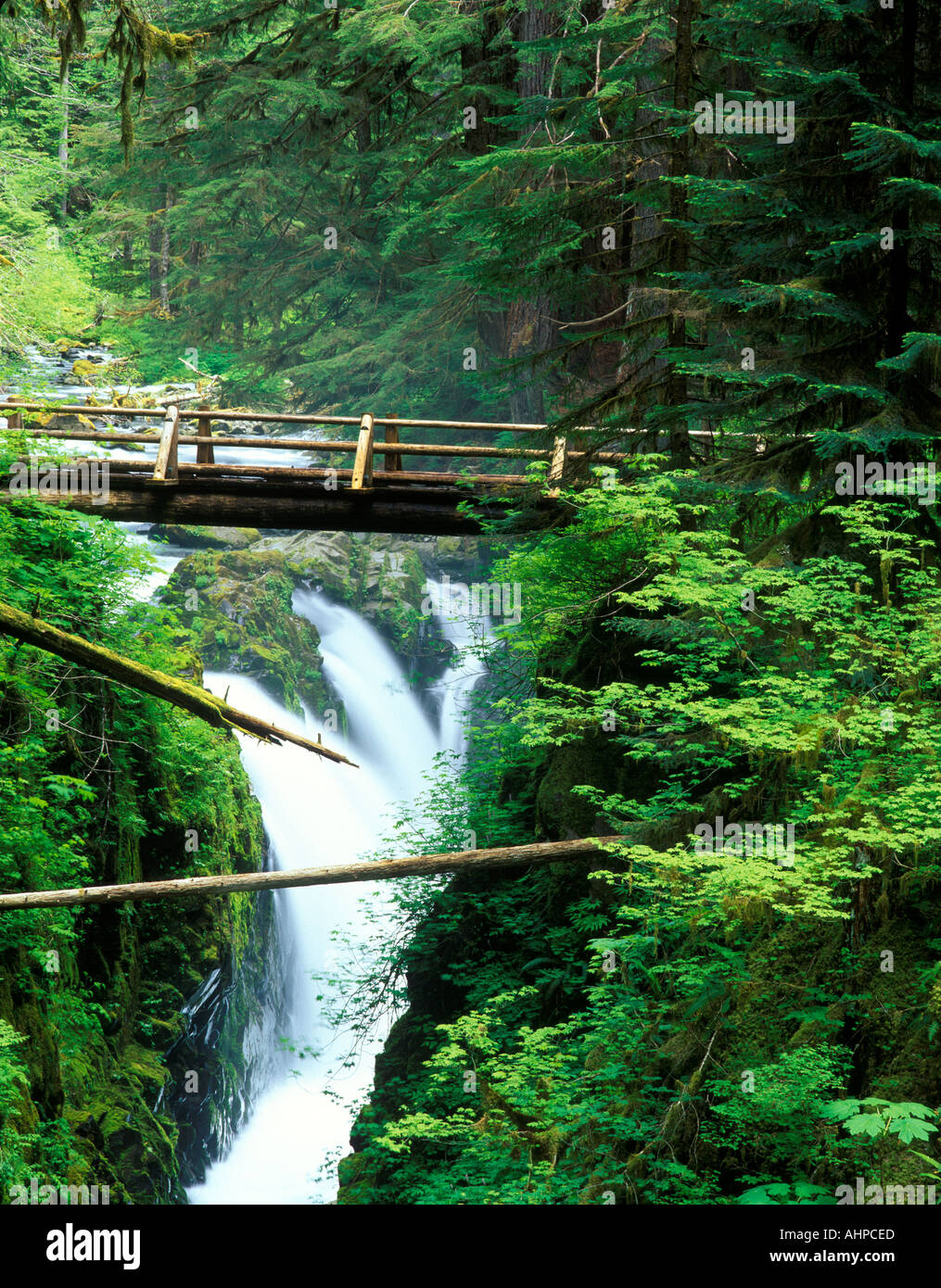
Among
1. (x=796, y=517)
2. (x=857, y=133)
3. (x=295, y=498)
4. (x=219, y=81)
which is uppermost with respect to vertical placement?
(x=219, y=81)

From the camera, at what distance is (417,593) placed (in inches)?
903

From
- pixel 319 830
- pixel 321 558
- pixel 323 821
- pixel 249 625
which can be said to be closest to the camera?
pixel 319 830

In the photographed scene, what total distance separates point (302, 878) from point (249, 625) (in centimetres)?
1306

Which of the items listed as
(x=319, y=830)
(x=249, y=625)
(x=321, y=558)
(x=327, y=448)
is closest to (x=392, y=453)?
(x=327, y=448)

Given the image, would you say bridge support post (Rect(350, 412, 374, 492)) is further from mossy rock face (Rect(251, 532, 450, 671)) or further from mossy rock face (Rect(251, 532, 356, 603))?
mossy rock face (Rect(251, 532, 356, 603))

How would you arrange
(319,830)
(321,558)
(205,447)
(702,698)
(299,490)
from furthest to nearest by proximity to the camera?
(321,558) < (319,830) < (205,447) < (299,490) < (702,698)

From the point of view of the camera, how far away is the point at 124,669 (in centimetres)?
759

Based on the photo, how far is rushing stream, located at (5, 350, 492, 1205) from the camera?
40.5ft

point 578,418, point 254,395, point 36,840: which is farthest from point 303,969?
point 254,395

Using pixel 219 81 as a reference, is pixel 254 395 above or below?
below

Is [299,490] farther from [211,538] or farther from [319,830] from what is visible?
[211,538]

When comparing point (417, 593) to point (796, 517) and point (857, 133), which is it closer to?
point (796, 517)
